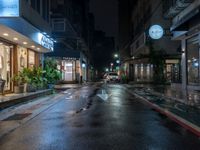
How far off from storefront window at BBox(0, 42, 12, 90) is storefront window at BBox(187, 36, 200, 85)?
14119 mm

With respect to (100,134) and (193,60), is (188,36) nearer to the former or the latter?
(193,60)

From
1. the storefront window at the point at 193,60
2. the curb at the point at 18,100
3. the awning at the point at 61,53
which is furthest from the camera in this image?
the awning at the point at 61,53

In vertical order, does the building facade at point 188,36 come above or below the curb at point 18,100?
above

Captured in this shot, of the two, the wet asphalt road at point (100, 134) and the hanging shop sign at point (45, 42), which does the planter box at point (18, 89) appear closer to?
the hanging shop sign at point (45, 42)

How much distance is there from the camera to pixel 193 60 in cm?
3209

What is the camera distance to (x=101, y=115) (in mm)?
15078

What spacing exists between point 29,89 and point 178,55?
104ft

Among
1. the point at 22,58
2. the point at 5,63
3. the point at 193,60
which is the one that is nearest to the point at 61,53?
the point at 22,58

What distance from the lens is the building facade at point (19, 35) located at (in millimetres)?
20547

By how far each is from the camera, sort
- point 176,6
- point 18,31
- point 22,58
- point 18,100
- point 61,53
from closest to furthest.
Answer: point 18,100, point 18,31, point 22,58, point 176,6, point 61,53

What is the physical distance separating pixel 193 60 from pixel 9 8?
17096 millimetres

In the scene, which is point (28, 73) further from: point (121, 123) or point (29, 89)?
point (121, 123)

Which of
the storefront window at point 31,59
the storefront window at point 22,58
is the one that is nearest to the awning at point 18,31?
the storefront window at point 22,58

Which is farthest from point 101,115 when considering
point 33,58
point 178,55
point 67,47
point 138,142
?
point 67,47
